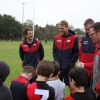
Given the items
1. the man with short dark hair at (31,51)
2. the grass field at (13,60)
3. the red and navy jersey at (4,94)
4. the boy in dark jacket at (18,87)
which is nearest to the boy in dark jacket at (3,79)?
the red and navy jersey at (4,94)

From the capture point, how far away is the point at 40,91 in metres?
4.63

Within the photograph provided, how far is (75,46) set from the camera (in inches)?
307

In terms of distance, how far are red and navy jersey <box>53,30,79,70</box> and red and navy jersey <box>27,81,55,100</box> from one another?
310cm

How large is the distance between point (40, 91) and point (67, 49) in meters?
3.25

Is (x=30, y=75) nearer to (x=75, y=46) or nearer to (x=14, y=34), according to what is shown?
(x=75, y=46)

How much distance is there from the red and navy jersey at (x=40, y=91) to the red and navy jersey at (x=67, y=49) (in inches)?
122

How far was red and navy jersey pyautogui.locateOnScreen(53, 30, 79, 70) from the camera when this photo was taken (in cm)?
775

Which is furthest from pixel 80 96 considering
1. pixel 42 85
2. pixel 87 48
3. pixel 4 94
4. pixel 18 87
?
pixel 87 48

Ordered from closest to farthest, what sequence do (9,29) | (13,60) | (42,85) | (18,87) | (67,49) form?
(42,85), (18,87), (67,49), (13,60), (9,29)

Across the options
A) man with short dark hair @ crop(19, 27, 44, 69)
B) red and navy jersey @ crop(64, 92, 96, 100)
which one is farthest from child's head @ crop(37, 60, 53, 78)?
man with short dark hair @ crop(19, 27, 44, 69)

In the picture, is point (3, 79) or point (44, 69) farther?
point (44, 69)

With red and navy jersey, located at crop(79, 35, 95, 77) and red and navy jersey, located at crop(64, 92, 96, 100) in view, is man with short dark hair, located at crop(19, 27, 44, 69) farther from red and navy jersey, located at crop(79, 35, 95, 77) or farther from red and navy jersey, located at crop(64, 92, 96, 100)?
red and navy jersey, located at crop(64, 92, 96, 100)

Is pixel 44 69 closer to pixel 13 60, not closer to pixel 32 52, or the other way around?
pixel 32 52

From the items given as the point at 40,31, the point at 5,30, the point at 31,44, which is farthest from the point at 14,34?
the point at 31,44
